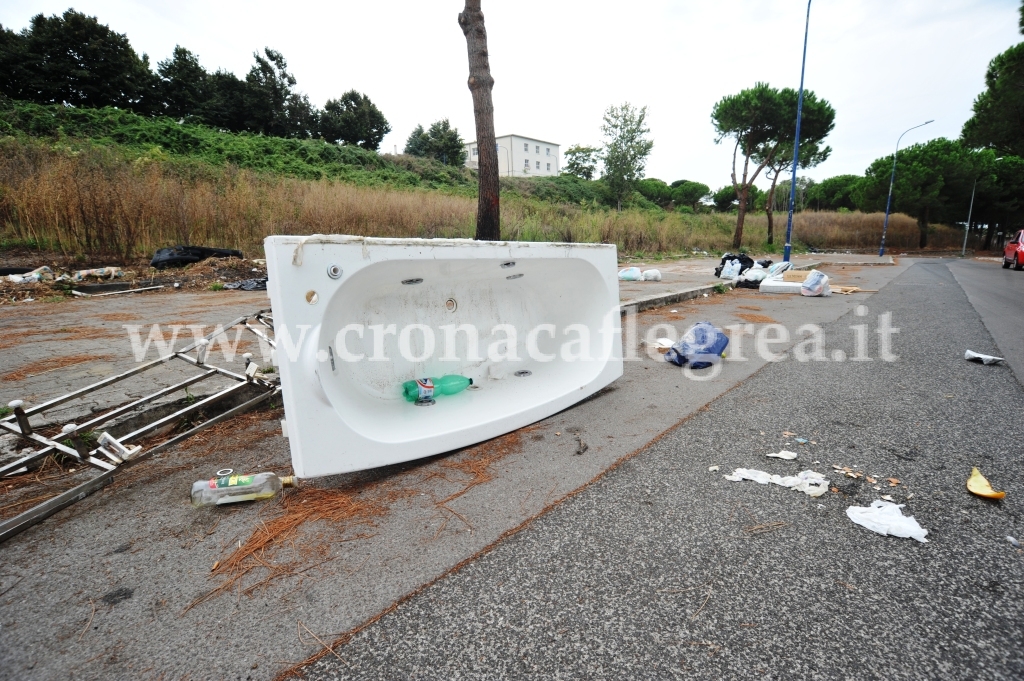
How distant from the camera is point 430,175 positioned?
2912cm

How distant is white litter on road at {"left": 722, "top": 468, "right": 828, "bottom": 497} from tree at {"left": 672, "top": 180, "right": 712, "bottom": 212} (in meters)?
59.1

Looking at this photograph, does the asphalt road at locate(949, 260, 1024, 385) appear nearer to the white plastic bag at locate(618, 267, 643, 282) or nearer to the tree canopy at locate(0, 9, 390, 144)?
the white plastic bag at locate(618, 267, 643, 282)

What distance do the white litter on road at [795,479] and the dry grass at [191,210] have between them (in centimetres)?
971

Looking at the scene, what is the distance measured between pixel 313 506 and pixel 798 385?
10.1ft

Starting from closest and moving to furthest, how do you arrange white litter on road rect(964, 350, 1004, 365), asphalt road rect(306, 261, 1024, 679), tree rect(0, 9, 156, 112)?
asphalt road rect(306, 261, 1024, 679)
white litter on road rect(964, 350, 1004, 365)
tree rect(0, 9, 156, 112)

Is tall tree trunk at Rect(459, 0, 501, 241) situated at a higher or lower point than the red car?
higher

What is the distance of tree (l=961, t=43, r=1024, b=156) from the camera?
19.1 meters

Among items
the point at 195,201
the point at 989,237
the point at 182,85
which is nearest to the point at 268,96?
A: the point at 182,85

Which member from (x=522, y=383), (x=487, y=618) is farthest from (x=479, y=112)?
(x=487, y=618)

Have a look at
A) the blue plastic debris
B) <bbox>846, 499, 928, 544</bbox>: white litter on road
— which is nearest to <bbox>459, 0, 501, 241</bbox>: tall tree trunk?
the blue plastic debris

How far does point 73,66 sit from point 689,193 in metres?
56.2

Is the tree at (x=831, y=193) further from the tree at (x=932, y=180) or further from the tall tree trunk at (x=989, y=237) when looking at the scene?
the tree at (x=932, y=180)

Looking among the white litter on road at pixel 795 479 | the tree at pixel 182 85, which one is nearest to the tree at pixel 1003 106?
the white litter on road at pixel 795 479

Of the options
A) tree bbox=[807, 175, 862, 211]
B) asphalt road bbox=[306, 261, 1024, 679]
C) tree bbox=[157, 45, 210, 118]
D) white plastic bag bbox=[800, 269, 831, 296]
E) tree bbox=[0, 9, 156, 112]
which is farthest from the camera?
tree bbox=[807, 175, 862, 211]
